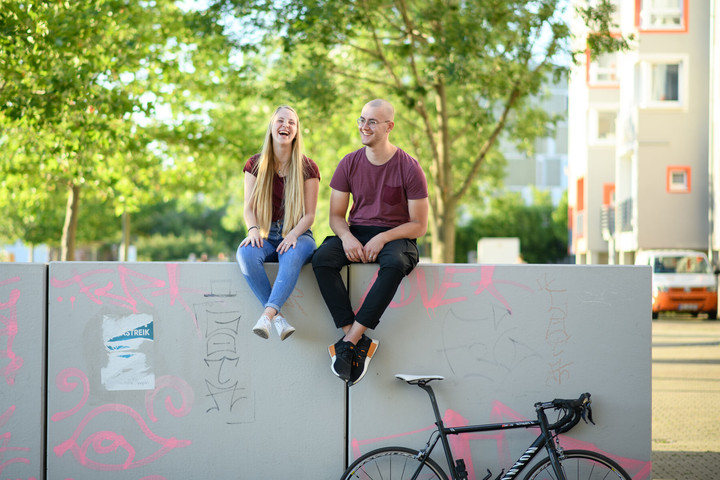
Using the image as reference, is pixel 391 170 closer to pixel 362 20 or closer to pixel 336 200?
pixel 336 200

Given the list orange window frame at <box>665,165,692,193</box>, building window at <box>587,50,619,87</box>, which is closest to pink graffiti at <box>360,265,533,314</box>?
orange window frame at <box>665,165,692,193</box>

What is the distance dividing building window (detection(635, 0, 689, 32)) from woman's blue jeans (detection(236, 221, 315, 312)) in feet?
96.7

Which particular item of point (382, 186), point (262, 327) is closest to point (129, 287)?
point (262, 327)

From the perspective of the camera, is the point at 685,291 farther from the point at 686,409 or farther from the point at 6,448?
the point at 6,448

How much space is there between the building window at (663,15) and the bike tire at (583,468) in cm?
2942

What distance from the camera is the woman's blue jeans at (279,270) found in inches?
202

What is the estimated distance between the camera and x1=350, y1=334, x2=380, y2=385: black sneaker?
5156mm

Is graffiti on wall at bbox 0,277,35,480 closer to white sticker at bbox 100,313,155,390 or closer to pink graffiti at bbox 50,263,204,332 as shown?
pink graffiti at bbox 50,263,204,332

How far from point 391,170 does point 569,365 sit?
156 centimetres

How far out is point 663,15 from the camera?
3198 cm

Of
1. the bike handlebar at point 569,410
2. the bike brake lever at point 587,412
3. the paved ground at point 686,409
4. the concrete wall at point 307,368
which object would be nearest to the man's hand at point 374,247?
the concrete wall at point 307,368

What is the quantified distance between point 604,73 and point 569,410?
129 ft

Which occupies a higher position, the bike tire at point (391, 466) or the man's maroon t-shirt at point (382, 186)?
the man's maroon t-shirt at point (382, 186)

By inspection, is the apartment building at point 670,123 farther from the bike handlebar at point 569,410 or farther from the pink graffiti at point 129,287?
the pink graffiti at point 129,287
